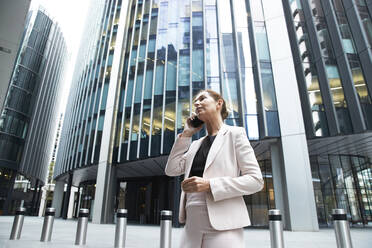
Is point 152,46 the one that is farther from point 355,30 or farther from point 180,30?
point 355,30

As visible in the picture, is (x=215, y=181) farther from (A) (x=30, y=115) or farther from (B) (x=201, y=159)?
(A) (x=30, y=115)

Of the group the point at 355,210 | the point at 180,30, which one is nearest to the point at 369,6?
the point at 180,30

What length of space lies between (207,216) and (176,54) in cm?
1768

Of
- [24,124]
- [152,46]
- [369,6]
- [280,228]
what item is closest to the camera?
[280,228]

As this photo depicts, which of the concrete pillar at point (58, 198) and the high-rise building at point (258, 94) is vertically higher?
the high-rise building at point (258, 94)

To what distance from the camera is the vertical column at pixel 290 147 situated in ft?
40.3

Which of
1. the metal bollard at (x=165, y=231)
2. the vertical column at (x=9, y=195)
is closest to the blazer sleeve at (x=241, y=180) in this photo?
the metal bollard at (x=165, y=231)

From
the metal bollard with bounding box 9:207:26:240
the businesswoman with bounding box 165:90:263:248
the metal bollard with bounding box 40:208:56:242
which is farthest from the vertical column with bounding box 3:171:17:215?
the businesswoman with bounding box 165:90:263:248

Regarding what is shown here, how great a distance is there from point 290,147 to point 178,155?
12.9 m

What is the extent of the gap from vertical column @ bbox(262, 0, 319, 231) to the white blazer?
12660 mm

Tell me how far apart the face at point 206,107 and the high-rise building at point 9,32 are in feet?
11.9

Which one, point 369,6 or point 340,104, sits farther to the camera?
point 369,6

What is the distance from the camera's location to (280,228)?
16.5 feet

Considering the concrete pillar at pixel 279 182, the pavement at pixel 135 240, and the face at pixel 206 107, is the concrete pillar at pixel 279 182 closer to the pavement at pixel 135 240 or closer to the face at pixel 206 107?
the pavement at pixel 135 240
